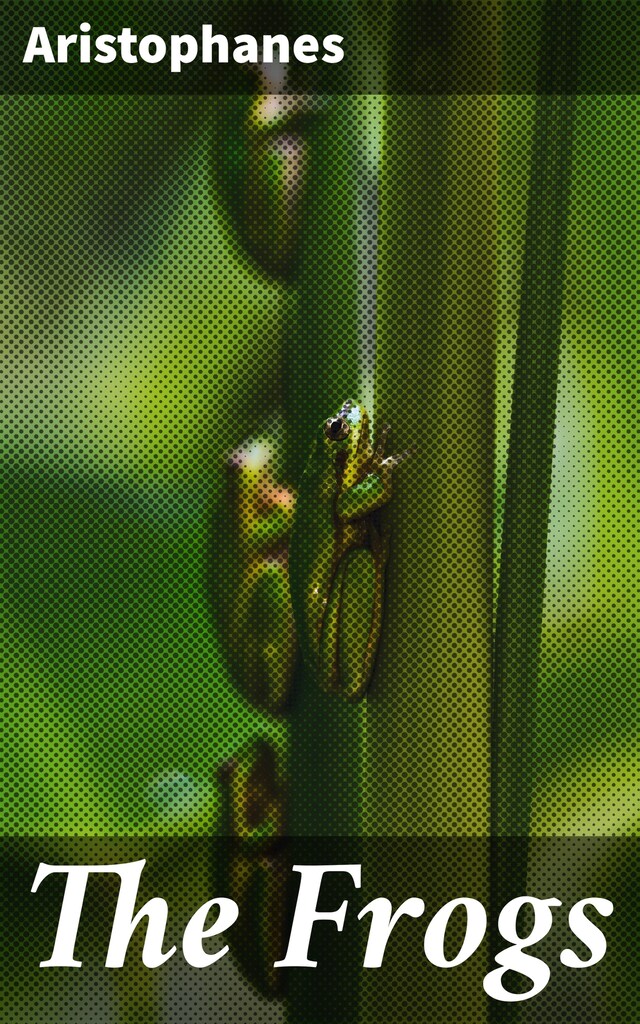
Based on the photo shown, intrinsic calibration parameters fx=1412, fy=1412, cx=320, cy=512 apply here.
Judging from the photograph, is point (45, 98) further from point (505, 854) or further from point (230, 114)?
point (505, 854)

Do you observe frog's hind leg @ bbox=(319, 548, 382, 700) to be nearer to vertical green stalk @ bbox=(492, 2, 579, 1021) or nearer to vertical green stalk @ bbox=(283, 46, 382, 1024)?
vertical green stalk @ bbox=(283, 46, 382, 1024)

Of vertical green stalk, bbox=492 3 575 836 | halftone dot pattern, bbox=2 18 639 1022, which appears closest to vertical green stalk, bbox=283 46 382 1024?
halftone dot pattern, bbox=2 18 639 1022

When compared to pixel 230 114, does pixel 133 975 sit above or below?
below

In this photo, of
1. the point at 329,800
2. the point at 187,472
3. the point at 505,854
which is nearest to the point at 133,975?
the point at 329,800

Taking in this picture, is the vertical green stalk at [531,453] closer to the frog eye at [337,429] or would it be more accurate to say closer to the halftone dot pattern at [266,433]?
the halftone dot pattern at [266,433]

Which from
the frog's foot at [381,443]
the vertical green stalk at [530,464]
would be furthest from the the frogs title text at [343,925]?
the frog's foot at [381,443]
